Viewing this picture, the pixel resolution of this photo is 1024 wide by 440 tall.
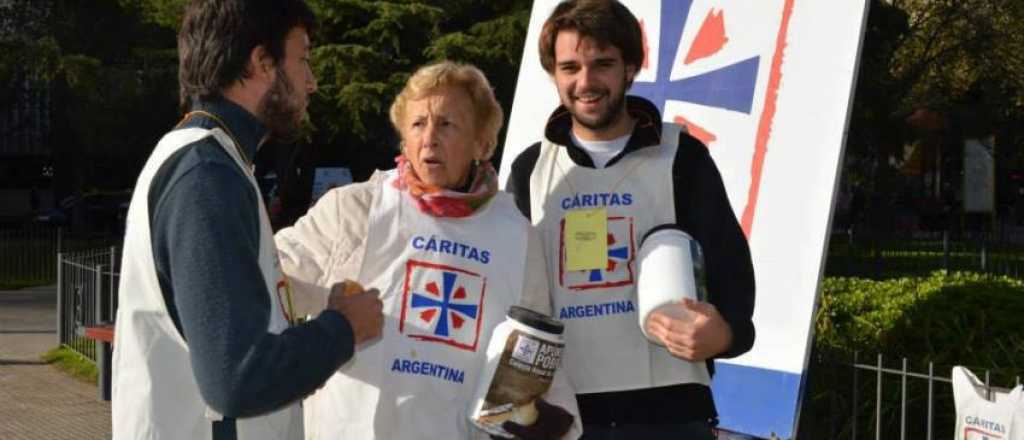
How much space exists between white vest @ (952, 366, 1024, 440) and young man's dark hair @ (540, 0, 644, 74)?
2.21m

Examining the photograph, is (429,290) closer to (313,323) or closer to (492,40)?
(313,323)

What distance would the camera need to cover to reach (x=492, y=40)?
18.8m

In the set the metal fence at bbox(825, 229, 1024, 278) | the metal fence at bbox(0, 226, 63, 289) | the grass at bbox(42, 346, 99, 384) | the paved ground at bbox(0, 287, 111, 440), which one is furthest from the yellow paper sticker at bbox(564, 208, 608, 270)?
the metal fence at bbox(0, 226, 63, 289)

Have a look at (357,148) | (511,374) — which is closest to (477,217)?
(511,374)

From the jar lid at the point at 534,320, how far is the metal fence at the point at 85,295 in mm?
7797

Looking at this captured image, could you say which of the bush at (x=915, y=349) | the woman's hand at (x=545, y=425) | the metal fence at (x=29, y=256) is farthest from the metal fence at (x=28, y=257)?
the woman's hand at (x=545, y=425)

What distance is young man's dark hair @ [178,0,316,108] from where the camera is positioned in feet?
7.33

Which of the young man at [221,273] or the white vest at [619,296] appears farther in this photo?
the white vest at [619,296]

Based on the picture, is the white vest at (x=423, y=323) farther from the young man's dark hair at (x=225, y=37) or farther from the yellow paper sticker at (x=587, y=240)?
the young man's dark hair at (x=225, y=37)

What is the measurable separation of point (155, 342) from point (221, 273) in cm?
27

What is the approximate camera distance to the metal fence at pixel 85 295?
10398mm

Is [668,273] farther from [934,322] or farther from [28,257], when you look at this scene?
[28,257]

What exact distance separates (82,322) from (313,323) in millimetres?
10022

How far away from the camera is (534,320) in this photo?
276cm
